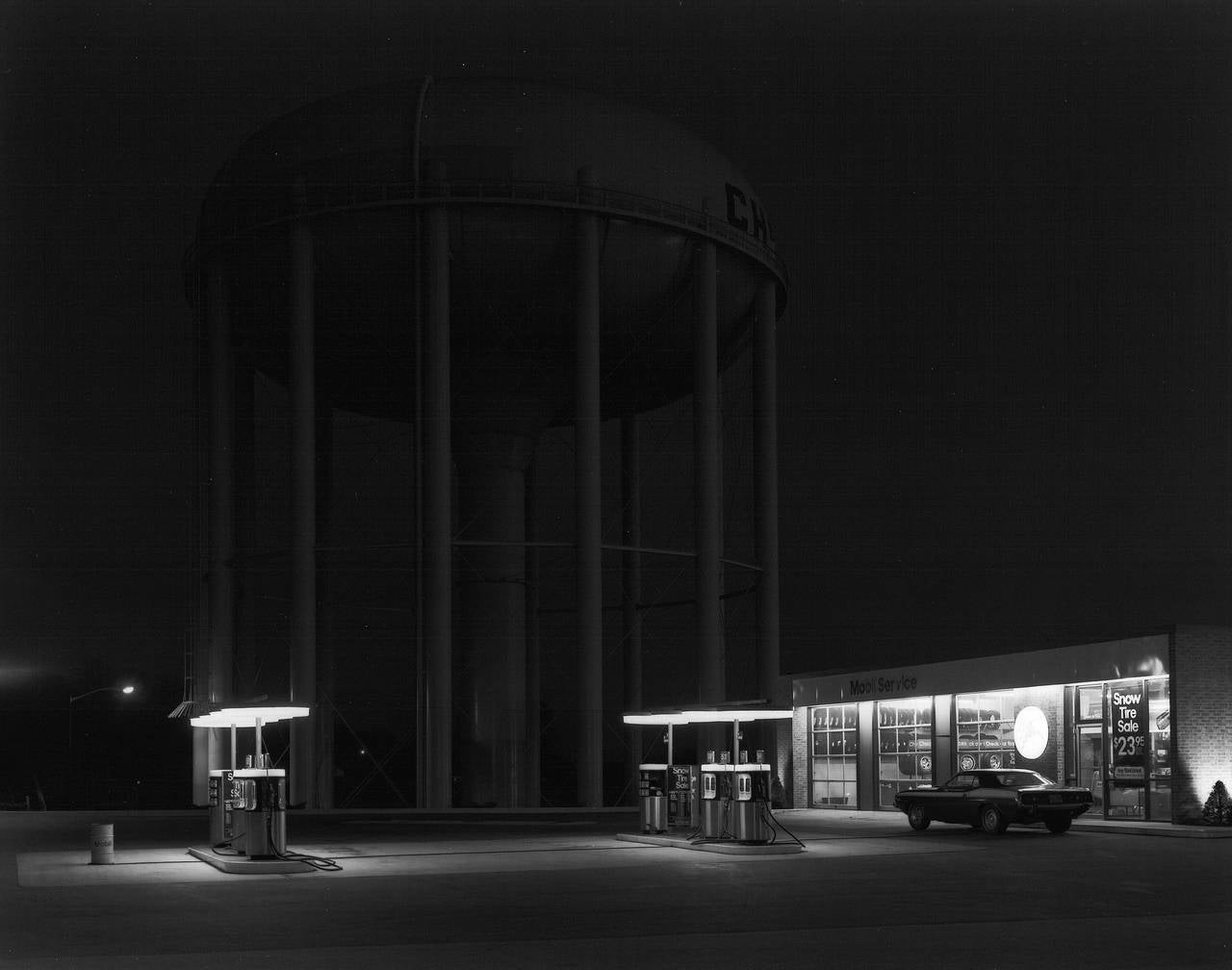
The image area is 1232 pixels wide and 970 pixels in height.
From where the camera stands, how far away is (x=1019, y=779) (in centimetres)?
3122

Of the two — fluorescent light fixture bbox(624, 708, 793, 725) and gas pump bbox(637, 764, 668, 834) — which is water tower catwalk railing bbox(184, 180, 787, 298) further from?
gas pump bbox(637, 764, 668, 834)

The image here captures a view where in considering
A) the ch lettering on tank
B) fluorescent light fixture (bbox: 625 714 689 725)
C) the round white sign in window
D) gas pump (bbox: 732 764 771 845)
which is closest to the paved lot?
gas pump (bbox: 732 764 771 845)

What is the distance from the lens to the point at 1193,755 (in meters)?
32.1

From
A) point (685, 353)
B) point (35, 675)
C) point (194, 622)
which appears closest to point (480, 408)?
point (685, 353)

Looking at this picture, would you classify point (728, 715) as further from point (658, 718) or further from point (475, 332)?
point (475, 332)

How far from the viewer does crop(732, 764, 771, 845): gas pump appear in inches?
1022

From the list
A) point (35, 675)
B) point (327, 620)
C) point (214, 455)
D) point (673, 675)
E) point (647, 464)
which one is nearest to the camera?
point (214, 455)

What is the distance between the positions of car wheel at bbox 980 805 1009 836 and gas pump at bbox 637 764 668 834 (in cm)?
618

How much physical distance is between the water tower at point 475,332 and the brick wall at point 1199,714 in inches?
402

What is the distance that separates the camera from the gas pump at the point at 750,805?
85.2ft

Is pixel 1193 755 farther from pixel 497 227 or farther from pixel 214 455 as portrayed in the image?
pixel 214 455

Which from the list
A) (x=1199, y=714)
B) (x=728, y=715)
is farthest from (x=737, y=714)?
(x=1199, y=714)

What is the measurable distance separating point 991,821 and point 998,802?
415 mm

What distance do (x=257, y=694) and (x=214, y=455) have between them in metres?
6.38
